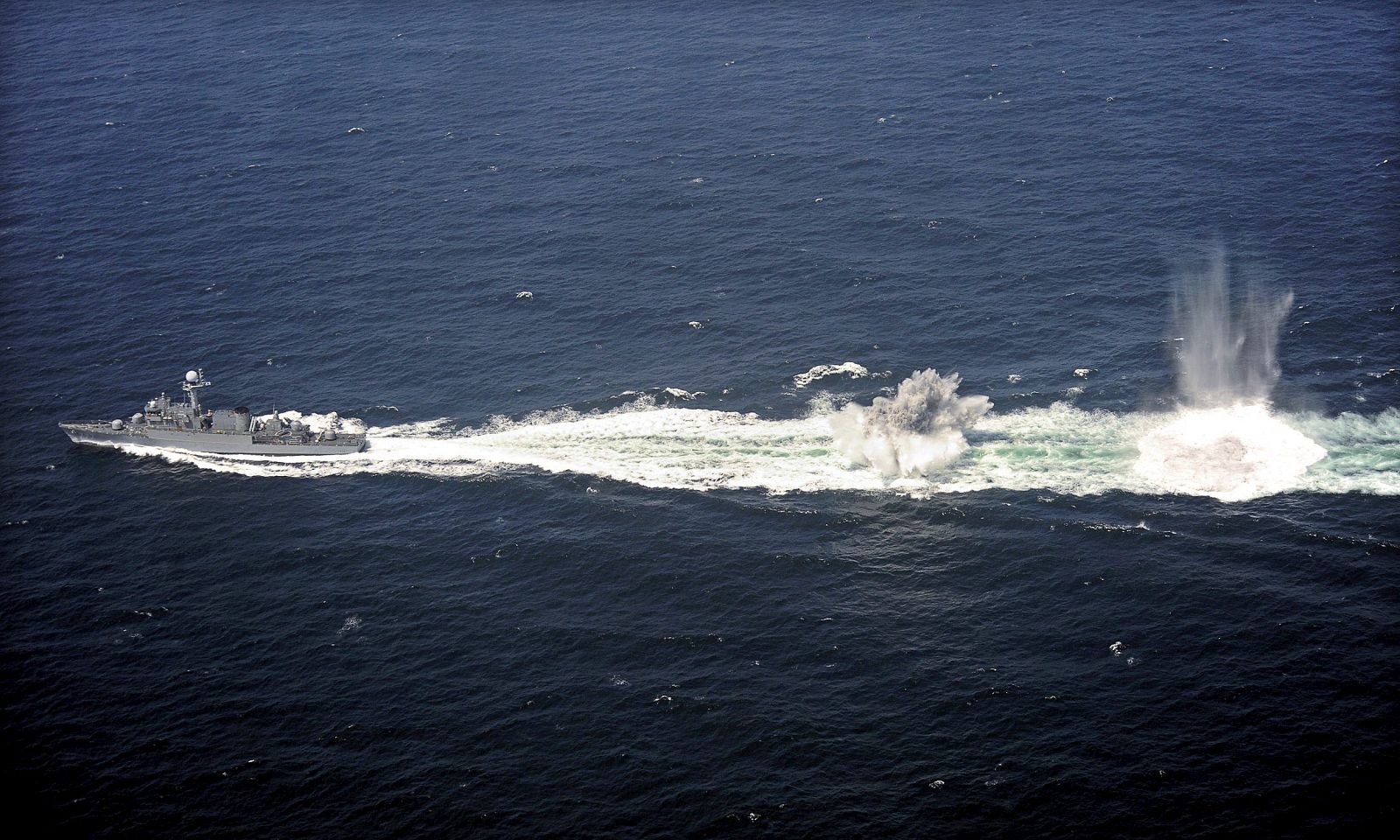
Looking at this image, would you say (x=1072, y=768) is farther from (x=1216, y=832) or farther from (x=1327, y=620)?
(x=1327, y=620)

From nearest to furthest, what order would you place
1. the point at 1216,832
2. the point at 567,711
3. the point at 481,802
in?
the point at 1216,832 < the point at 481,802 < the point at 567,711

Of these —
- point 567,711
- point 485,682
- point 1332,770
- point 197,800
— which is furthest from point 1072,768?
point 197,800

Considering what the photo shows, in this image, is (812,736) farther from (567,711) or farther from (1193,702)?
(1193,702)

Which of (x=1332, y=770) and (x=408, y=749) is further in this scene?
(x=408, y=749)

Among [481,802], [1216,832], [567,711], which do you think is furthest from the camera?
[567,711]

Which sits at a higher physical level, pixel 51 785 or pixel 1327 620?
pixel 1327 620

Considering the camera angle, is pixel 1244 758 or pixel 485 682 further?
pixel 485 682

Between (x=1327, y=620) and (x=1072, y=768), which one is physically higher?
(x=1327, y=620)

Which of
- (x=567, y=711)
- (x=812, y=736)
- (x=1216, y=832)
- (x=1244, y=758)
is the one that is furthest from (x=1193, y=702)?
(x=567, y=711)

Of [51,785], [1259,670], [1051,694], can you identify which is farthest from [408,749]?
[1259,670]
